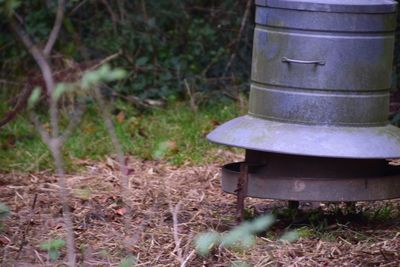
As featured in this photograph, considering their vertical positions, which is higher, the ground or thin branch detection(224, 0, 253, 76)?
thin branch detection(224, 0, 253, 76)

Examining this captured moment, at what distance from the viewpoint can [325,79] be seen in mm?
4379

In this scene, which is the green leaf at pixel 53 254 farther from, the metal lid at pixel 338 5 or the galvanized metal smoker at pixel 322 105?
the metal lid at pixel 338 5

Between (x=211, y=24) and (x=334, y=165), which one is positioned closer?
(x=334, y=165)

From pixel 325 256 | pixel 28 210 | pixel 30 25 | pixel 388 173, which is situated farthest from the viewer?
pixel 30 25

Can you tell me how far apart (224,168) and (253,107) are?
0.34 metres

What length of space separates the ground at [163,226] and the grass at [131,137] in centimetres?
36

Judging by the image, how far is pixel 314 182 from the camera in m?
4.36

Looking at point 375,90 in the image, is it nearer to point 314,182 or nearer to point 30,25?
point 314,182

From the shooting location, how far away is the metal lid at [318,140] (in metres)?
4.26

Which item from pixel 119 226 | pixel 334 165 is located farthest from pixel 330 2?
pixel 119 226

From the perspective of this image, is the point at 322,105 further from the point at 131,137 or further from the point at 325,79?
the point at 131,137

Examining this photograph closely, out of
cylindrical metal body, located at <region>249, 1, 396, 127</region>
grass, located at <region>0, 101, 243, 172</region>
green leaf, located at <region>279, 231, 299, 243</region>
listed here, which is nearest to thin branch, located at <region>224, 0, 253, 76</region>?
grass, located at <region>0, 101, 243, 172</region>

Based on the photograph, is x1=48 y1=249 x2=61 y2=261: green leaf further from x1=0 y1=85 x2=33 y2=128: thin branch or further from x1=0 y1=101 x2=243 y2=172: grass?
x1=0 y1=101 x2=243 y2=172: grass

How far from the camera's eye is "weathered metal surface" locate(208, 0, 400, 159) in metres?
4.33
